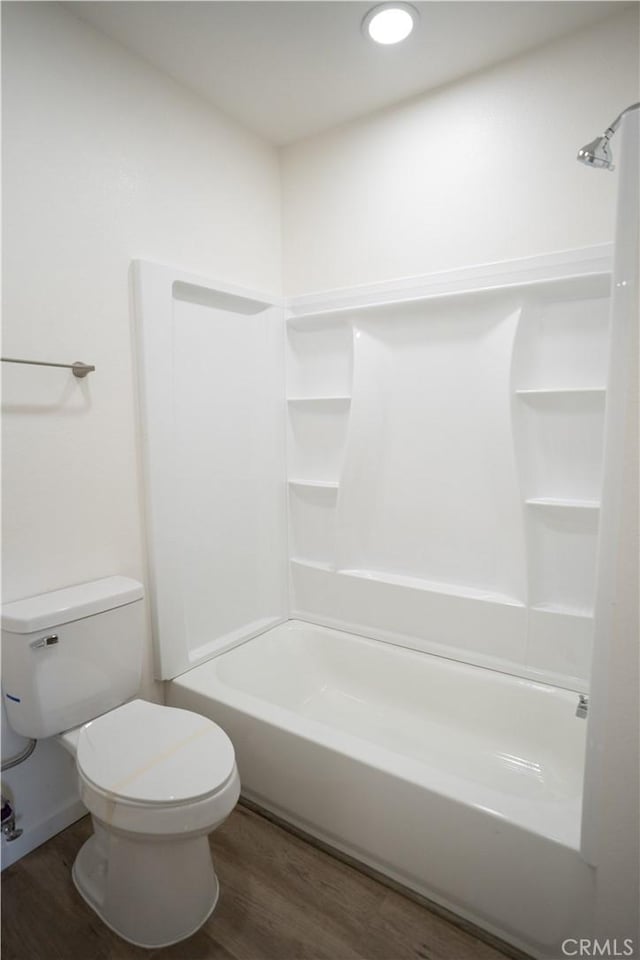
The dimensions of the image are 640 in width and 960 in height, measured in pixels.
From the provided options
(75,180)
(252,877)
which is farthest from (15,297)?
(252,877)

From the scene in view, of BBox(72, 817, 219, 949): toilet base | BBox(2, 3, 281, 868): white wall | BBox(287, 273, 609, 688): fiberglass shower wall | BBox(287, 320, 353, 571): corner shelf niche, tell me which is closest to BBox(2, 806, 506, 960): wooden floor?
BBox(72, 817, 219, 949): toilet base

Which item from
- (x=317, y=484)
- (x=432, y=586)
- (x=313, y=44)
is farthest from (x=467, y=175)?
(x=432, y=586)

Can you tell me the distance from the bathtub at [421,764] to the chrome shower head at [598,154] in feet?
5.30

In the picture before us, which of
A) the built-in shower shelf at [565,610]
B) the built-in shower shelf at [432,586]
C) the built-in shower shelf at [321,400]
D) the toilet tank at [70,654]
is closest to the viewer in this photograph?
the toilet tank at [70,654]

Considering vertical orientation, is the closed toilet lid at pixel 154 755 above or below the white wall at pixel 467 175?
below

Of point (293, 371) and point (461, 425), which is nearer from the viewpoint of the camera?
point (461, 425)

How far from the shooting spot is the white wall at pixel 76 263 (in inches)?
61.8

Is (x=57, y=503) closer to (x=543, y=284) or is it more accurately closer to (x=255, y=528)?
(x=255, y=528)

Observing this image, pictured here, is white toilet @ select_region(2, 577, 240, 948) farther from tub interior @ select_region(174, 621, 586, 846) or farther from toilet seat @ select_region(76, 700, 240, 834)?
tub interior @ select_region(174, 621, 586, 846)

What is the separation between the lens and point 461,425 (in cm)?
210

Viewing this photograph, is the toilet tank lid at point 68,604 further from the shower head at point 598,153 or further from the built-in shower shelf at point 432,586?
the shower head at point 598,153

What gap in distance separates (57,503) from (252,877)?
1364mm

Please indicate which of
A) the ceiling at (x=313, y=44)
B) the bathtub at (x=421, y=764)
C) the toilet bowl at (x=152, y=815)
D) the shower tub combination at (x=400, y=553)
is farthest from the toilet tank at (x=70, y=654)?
the ceiling at (x=313, y=44)

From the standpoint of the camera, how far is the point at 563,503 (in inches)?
74.0
